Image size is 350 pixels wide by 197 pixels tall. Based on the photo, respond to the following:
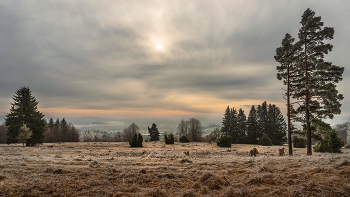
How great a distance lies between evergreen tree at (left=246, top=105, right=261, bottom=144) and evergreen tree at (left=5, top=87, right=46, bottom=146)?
55699mm

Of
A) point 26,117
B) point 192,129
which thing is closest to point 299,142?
point 192,129

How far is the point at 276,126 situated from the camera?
1921 inches

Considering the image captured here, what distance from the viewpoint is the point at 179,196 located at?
5.47 meters

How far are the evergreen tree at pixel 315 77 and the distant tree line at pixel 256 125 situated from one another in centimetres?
3657

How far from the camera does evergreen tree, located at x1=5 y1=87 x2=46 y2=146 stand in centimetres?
3219

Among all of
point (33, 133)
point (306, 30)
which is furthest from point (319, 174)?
point (33, 133)

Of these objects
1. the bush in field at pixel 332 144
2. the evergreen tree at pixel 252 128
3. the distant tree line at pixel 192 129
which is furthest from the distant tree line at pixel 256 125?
the bush in field at pixel 332 144

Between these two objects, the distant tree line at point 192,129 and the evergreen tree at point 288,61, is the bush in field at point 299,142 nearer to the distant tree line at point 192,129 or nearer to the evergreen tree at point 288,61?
the evergreen tree at point 288,61

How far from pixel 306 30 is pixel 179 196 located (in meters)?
19.4

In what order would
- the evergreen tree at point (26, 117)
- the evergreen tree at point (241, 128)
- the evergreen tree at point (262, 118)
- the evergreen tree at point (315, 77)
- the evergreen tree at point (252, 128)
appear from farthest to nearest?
the evergreen tree at point (241, 128) < the evergreen tree at point (252, 128) < the evergreen tree at point (262, 118) < the evergreen tree at point (26, 117) < the evergreen tree at point (315, 77)

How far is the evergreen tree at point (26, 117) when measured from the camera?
32.2 meters

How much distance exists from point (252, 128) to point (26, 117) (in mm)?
59142

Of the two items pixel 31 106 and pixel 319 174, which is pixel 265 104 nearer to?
pixel 319 174

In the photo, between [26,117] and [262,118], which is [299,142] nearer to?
[262,118]
